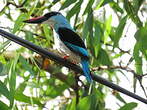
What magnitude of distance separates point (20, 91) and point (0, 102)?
1.38ft

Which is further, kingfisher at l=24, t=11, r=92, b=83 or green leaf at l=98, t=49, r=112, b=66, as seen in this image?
green leaf at l=98, t=49, r=112, b=66

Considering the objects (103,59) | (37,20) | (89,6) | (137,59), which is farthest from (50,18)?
(137,59)

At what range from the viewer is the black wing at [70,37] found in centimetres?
242

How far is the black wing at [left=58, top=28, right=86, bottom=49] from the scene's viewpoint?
95.2 inches

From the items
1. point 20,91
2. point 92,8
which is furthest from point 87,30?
point 20,91

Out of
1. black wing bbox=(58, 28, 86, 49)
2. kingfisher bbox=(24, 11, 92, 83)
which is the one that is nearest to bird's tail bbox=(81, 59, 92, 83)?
kingfisher bbox=(24, 11, 92, 83)

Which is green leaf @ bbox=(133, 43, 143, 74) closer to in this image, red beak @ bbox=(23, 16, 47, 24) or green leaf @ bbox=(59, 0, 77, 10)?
green leaf @ bbox=(59, 0, 77, 10)

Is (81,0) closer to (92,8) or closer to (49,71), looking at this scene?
(92,8)

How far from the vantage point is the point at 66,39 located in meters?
2.49

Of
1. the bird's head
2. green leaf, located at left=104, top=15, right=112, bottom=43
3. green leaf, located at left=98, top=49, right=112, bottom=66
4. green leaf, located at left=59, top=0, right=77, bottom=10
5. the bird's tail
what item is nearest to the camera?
the bird's tail

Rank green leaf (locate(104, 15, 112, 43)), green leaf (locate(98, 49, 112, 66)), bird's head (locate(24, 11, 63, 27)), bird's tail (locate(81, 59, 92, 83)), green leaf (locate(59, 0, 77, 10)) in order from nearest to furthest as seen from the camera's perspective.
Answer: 1. bird's tail (locate(81, 59, 92, 83))
2. green leaf (locate(59, 0, 77, 10))
3. bird's head (locate(24, 11, 63, 27))
4. green leaf (locate(104, 15, 112, 43))
5. green leaf (locate(98, 49, 112, 66))

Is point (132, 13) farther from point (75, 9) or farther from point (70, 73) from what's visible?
point (70, 73)

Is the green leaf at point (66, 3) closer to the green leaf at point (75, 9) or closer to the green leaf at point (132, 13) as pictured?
the green leaf at point (75, 9)

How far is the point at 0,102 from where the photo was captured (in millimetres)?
2080
